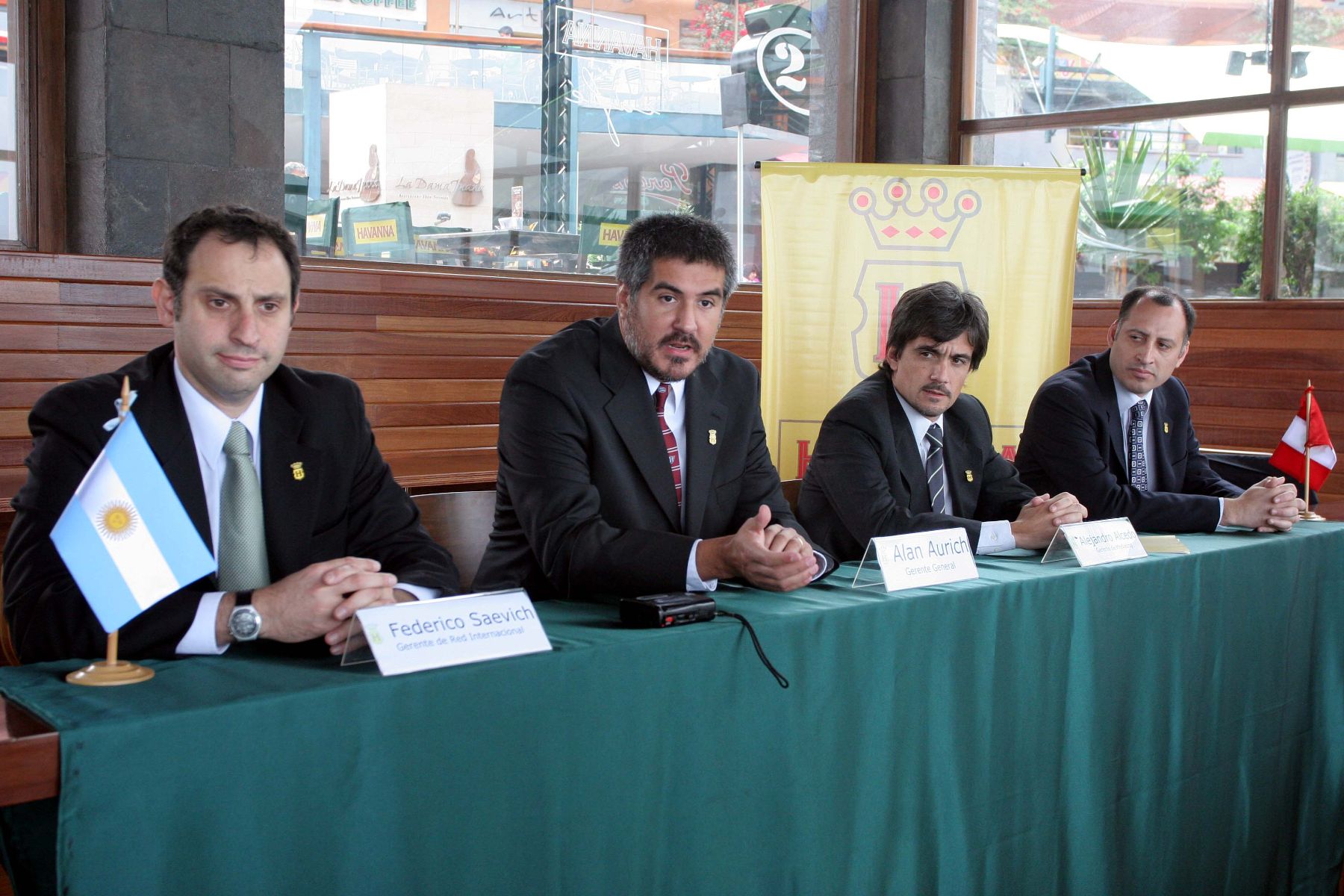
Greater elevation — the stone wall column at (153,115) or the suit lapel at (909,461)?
the stone wall column at (153,115)

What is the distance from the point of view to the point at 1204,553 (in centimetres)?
227

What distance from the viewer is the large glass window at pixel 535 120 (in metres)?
4.46

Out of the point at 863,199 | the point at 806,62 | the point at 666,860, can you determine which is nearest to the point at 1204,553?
the point at 666,860

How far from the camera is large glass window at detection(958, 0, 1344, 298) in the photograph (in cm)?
501

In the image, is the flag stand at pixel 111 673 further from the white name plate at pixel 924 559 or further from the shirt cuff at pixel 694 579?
the white name plate at pixel 924 559

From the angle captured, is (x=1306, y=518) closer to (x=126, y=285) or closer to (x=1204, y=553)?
(x=1204, y=553)

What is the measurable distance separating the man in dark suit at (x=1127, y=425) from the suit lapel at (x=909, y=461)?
525 mm

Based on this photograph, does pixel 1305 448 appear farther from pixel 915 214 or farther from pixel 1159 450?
pixel 915 214

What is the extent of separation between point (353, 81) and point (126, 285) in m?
1.23

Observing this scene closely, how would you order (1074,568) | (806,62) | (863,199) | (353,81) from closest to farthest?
(1074,568) < (863,199) < (353,81) < (806,62)

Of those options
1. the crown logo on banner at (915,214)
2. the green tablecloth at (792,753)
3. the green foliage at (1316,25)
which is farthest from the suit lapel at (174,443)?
the green foliage at (1316,25)

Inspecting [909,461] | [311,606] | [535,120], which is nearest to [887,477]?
[909,461]

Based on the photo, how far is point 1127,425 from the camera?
310 centimetres

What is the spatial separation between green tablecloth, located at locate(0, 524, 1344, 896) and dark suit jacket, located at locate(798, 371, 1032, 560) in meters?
0.43
